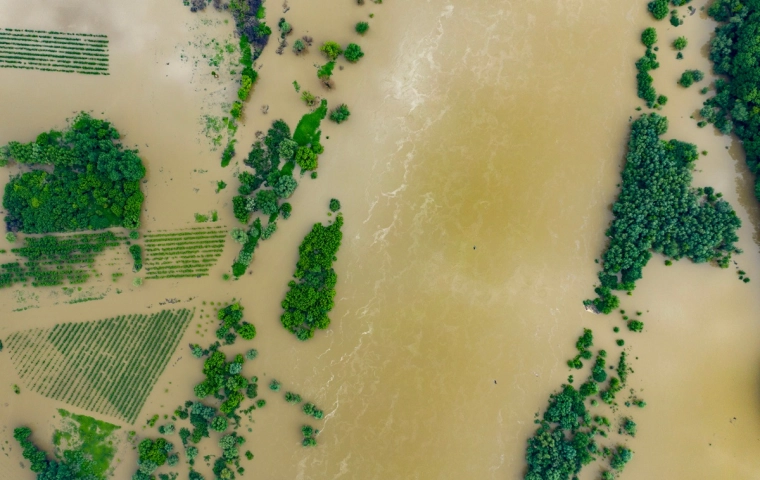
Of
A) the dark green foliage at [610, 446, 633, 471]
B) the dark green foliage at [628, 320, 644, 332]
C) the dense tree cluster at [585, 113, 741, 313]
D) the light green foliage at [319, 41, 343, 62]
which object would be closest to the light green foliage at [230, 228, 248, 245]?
the light green foliage at [319, 41, 343, 62]

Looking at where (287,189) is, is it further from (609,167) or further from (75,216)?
(609,167)

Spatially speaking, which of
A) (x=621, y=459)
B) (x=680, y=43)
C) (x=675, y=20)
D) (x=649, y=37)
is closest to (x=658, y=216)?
(x=680, y=43)

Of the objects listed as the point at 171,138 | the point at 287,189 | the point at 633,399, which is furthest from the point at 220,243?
the point at 633,399

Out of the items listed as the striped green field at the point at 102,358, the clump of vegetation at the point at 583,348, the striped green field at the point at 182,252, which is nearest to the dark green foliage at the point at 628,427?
the clump of vegetation at the point at 583,348

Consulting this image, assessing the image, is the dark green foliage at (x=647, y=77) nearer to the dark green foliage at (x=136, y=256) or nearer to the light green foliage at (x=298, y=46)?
the light green foliage at (x=298, y=46)

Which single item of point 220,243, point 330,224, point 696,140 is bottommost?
point 220,243

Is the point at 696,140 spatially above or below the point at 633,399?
above
